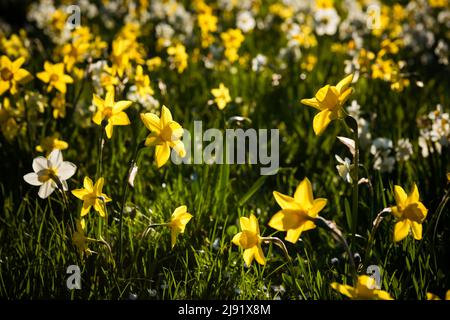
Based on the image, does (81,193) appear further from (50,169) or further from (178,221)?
(178,221)

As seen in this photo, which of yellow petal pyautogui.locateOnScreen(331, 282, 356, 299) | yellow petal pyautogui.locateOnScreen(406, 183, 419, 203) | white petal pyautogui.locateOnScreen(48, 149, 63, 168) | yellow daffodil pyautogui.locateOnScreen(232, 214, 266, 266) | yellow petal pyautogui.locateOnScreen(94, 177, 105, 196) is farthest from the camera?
white petal pyautogui.locateOnScreen(48, 149, 63, 168)

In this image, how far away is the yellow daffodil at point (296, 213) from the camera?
138 cm

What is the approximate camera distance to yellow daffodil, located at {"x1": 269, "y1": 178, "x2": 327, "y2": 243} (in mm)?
1380

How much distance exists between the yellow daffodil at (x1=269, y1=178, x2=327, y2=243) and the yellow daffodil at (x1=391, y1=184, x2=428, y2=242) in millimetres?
226

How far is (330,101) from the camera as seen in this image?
1633 mm

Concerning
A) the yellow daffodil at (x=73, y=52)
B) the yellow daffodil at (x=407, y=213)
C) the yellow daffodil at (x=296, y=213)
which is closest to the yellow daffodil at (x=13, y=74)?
the yellow daffodil at (x=73, y=52)

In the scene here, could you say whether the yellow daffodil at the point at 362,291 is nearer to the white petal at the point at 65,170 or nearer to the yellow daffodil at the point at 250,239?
the yellow daffodil at the point at 250,239

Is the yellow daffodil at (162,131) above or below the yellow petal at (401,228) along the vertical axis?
above

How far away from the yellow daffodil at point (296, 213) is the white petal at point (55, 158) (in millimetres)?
770

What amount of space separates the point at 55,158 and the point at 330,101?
855 millimetres

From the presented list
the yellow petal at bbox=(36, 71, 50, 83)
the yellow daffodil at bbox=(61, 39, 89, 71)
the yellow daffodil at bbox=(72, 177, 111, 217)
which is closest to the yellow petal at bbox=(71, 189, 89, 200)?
the yellow daffodil at bbox=(72, 177, 111, 217)

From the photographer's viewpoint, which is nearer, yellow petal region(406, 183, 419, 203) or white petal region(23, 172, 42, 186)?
yellow petal region(406, 183, 419, 203)

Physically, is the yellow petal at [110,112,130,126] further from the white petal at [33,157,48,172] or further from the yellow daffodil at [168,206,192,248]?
the yellow daffodil at [168,206,192,248]
